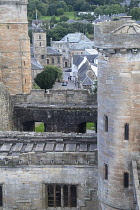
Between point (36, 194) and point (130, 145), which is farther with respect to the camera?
point (36, 194)

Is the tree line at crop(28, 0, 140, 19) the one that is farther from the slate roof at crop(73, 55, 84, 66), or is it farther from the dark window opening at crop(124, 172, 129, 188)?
the dark window opening at crop(124, 172, 129, 188)

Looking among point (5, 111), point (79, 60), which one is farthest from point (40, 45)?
point (5, 111)

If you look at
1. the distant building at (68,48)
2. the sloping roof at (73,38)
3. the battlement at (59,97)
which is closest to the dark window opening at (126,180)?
the battlement at (59,97)

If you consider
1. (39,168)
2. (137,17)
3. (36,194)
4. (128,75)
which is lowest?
(36,194)

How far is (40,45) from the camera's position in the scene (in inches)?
3996

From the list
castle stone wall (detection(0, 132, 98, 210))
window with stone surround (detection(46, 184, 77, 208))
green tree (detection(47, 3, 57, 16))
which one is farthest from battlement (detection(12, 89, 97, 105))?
green tree (detection(47, 3, 57, 16))

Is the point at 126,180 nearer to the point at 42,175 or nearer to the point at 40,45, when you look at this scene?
the point at 42,175

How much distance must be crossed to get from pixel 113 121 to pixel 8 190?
6.30m

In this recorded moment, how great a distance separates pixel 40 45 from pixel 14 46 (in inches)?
2597

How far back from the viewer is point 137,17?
499 ft

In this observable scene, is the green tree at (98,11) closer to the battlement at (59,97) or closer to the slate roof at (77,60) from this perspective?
the slate roof at (77,60)

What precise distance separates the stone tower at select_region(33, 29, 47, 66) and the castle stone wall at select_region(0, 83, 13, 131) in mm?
71651

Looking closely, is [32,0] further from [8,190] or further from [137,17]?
[8,190]

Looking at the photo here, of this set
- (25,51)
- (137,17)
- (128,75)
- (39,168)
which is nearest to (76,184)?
(39,168)
